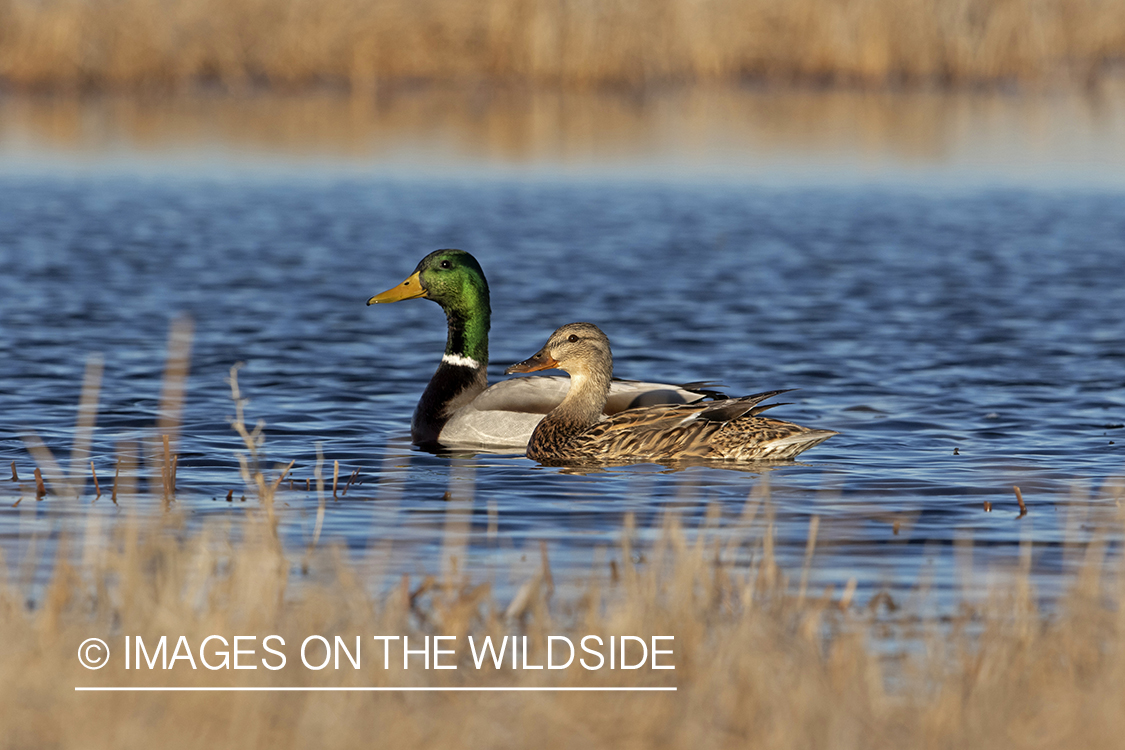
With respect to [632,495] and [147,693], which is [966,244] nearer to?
[632,495]

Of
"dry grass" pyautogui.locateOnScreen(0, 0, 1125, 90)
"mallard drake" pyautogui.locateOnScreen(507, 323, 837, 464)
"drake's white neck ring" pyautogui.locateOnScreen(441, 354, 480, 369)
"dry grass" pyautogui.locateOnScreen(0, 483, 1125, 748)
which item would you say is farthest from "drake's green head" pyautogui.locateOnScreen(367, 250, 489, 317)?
"dry grass" pyautogui.locateOnScreen(0, 0, 1125, 90)

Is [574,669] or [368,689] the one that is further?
[574,669]

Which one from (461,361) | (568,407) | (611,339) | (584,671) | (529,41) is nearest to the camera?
(584,671)

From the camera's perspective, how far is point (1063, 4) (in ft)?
98.6

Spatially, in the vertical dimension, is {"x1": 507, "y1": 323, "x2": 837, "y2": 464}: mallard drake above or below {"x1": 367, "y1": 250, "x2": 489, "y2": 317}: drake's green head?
below

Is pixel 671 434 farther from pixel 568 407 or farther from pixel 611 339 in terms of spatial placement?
pixel 611 339

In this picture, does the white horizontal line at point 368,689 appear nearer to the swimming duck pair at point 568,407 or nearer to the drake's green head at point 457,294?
the swimming duck pair at point 568,407

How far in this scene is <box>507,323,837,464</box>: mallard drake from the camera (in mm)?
9148

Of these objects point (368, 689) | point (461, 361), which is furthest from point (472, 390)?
point (368, 689)

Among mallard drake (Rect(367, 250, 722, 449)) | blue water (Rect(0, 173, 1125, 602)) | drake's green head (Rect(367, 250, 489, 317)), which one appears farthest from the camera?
drake's green head (Rect(367, 250, 489, 317))

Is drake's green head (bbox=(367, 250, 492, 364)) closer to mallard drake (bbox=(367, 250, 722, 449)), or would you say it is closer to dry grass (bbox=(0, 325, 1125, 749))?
mallard drake (bbox=(367, 250, 722, 449))

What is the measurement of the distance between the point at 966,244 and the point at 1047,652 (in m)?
14.5

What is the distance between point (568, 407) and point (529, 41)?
18962 mm

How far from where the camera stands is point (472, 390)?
10.9 meters
